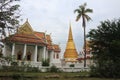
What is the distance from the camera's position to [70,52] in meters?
66.6

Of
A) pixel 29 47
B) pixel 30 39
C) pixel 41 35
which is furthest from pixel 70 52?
pixel 30 39

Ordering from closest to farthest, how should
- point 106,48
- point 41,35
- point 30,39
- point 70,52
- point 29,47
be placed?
point 106,48 < point 30,39 < point 29,47 < point 41,35 < point 70,52

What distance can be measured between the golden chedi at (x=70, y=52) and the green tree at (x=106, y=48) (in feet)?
105

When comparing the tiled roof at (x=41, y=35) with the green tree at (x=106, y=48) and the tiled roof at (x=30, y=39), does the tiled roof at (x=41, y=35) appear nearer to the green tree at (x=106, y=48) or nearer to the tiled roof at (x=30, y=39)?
the tiled roof at (x=30, y=39)

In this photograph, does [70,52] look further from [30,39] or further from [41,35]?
[30,39]

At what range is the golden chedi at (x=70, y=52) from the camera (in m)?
64.3

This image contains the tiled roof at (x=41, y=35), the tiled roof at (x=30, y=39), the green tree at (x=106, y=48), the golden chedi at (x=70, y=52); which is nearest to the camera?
the green tree at (x=106, y=48)

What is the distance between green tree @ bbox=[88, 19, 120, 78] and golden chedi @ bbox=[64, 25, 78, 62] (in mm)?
31994

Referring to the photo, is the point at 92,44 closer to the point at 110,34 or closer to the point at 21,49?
the point at 110,34

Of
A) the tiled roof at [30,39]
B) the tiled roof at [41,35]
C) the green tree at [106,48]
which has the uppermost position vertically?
the tiled roof at [41,35]

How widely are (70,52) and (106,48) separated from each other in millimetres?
36160

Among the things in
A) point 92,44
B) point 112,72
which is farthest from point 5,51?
point 112,72

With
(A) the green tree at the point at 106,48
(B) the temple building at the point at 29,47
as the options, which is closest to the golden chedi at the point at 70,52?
Answer: (B) the temple building at the point at 29,47

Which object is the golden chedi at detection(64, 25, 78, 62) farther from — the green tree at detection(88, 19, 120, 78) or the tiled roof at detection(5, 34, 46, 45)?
the green tree at detection(88, 19, 120, 78)
